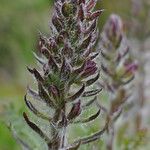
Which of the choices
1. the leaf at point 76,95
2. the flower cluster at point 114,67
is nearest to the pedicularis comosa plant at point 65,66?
the leaf at point 76,95

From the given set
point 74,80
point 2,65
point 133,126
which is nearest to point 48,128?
point 74,80

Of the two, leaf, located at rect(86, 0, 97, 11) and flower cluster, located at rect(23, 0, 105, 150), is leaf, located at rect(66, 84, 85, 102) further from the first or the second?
leaf, located at rect(86, 0, 97, 11)

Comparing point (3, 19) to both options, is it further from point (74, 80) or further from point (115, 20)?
point (74, 80)

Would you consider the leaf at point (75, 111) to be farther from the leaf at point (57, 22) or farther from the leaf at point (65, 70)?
the leaf at point (57, 22)

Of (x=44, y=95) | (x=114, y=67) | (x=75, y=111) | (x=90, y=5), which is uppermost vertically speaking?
(x=114, y=67)

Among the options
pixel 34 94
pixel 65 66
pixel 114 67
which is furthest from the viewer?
pixel 114 67

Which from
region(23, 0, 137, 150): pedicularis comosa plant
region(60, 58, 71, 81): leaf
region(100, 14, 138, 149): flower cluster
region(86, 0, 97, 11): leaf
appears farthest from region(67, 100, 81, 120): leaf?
region(100, 14, 138, 149): flower cluster

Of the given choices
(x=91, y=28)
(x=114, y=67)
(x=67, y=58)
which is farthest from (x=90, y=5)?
(x=114, y=67)

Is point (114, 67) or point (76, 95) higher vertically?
point (114, 67)

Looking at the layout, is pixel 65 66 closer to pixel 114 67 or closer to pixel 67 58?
pixel 67 58
